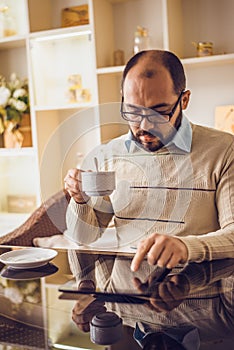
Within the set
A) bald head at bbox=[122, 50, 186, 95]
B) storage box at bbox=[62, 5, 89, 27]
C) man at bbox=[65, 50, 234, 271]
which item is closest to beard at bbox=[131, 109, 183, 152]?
man at bbox=[65, 50, 234, 271]

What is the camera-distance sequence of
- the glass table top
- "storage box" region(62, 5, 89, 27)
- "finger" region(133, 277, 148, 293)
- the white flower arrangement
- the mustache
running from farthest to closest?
1. the white flower arrangement
2. "storage box" region(62, 5, 89, 27)
3. the mustache
4. "finger" region(133, 277, 148, 293)
5. the glass table top

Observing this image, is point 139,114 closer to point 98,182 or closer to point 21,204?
point 98,182

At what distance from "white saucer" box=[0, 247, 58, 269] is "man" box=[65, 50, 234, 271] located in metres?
0.09

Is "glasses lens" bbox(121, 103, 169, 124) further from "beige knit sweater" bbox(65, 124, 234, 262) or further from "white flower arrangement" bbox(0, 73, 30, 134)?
"white flower arrangement" bbox(0, 73, 30, 134)

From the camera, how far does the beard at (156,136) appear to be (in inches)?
56.0

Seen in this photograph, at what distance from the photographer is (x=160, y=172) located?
5.36 feet

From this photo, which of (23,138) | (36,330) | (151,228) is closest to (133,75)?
(151,228)

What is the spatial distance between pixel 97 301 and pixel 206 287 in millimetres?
230

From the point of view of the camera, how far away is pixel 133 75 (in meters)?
1.50

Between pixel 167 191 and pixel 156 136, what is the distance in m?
0.22

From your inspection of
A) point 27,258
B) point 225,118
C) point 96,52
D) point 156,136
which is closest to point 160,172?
point 156,136

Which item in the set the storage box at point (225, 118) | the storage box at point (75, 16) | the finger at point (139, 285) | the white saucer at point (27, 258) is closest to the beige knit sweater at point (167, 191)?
the white saucer at point (27, 258)

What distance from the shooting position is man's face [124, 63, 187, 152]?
144cm

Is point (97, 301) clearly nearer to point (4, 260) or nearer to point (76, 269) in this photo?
point (76, 269)
